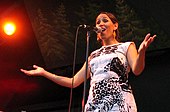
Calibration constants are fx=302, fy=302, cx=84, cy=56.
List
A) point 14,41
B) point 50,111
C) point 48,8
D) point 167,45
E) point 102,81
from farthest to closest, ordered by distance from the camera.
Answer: point 50,111 → point 14,41 → point 48,8 → point 167,45 → point 102,81

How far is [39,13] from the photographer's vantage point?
353 cm

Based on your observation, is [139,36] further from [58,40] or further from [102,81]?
[102,81]

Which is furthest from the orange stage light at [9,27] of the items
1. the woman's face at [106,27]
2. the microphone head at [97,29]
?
the microphone head at [97,29]

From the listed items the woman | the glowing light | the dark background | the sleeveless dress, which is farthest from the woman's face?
the glowing light

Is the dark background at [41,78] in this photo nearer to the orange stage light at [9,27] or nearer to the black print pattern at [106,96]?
the orange stage light at [9,27]

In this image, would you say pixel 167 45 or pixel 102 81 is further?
pixel 167 45

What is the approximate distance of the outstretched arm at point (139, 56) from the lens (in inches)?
61.8

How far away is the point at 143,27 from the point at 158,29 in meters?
0.16

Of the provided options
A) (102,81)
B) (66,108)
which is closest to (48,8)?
(66,108)

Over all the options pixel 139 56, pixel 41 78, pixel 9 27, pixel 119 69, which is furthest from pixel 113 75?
pixel 41 78

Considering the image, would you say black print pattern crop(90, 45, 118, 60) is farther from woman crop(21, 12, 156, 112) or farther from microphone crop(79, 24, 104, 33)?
microphone crop(79, 24, 104, 33)

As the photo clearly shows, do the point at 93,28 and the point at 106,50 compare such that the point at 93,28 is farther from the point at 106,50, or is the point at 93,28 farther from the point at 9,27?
the point at 9,27

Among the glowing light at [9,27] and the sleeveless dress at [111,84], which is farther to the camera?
the glowing light at [9,27]

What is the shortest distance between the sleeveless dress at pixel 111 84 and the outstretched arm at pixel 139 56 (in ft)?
0.11
